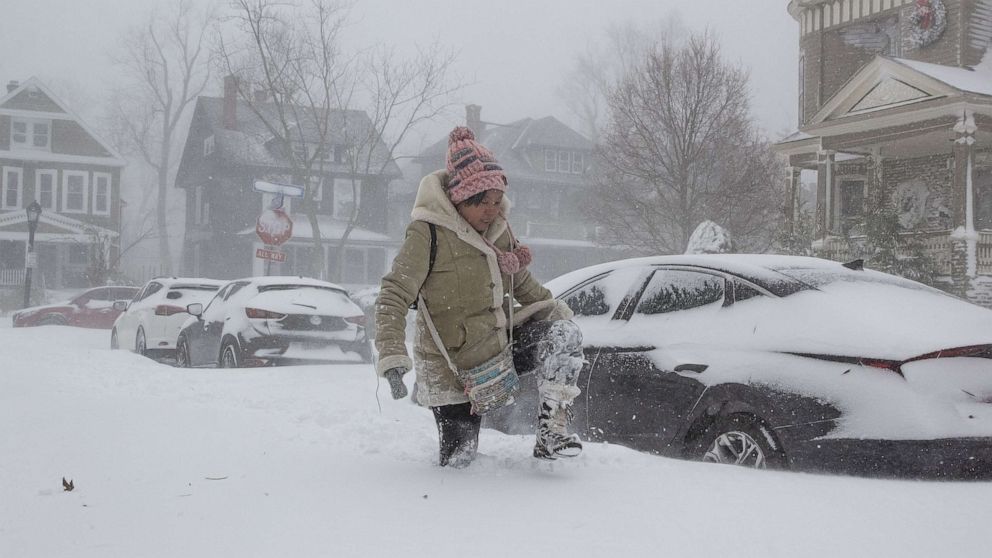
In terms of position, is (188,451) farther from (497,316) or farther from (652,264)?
(652,264)

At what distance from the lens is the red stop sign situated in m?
15.9

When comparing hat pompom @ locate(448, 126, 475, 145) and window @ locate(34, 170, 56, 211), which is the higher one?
window @ locate(34, 170, 56, 211)

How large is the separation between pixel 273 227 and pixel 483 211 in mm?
12721

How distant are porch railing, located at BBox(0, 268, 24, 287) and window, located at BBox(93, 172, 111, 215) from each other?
476 cm

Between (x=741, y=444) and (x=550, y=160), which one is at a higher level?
(x=550, y=160)

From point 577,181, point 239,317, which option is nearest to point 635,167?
point 239,317

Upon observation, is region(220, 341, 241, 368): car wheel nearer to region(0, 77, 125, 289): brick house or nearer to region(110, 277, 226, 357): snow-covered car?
region(110, 277, 226, 357): snow-covered car

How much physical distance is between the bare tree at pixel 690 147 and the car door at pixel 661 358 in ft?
50.9

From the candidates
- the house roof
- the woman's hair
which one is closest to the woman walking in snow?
the woman's hair

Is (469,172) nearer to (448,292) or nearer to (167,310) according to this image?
(448,292)

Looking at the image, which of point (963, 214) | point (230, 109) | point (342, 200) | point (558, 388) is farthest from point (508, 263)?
point (230, 109)

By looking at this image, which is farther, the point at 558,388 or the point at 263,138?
the point at 263,138

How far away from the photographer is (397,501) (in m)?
3.44

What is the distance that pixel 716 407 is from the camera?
4.46 meters
